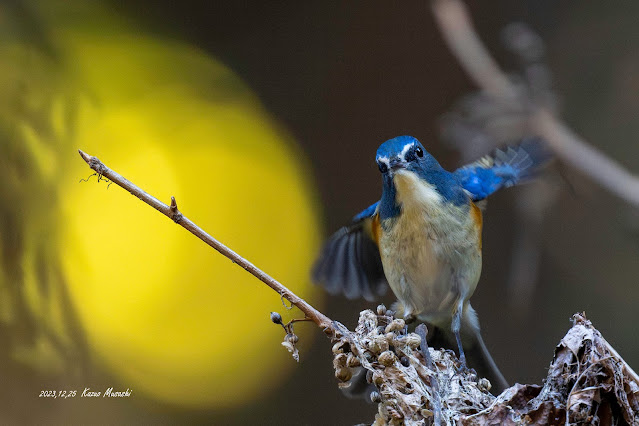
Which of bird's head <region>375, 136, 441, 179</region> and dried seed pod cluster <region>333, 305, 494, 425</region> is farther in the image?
bird's head <region>375, 136, 441, 179</region>

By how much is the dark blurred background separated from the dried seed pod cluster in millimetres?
2190

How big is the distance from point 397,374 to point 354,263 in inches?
56.6

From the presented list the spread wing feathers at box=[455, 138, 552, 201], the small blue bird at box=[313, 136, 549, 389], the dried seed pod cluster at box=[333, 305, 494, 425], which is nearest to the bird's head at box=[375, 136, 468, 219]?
the small blue bird at box=[313, 136, 549, 389]

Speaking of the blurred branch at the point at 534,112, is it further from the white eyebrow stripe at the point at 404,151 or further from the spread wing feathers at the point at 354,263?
the spread wing feathers at the point at 354,263

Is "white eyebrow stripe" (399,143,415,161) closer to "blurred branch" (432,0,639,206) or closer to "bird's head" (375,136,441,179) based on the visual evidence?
"bird's head" (375,136,441,179)

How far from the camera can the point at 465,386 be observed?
5.25ft

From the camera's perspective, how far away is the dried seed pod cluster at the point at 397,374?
149 centimetres

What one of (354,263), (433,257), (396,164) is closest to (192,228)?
(396,164)

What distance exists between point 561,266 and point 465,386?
2.71 metres

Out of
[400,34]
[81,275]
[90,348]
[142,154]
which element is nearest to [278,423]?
[90,348]

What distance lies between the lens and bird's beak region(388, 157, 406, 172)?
98.2 inches

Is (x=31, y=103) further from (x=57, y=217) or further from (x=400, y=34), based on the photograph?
(x=400, y=34)

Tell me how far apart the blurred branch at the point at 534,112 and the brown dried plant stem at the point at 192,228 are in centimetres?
80

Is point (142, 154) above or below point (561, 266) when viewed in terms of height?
above
